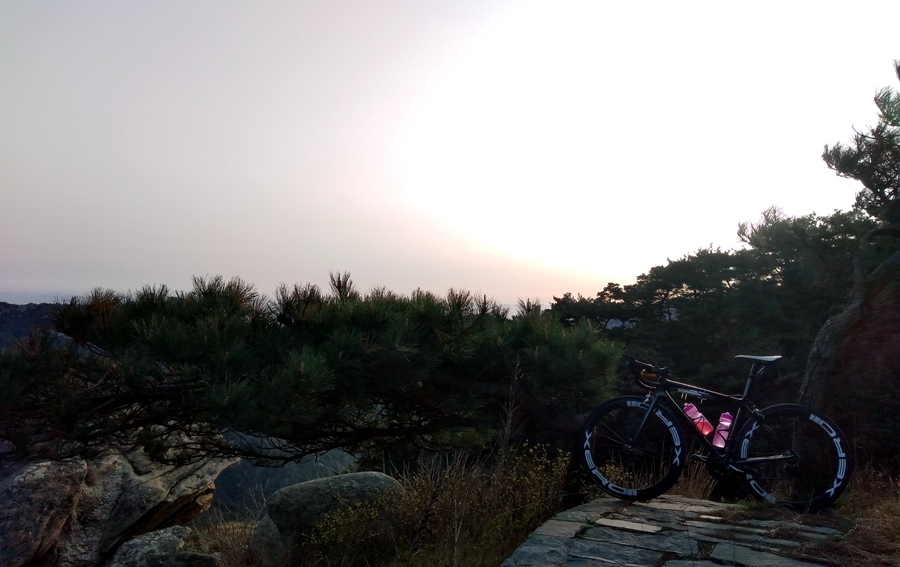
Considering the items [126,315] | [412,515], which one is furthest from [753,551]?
[126,315]

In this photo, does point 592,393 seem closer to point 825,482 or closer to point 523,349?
point 523,349

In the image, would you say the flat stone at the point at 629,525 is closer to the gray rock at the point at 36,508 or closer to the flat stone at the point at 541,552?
the flat stone at the point at 541,552

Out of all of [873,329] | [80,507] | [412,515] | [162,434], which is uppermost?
[873,329]

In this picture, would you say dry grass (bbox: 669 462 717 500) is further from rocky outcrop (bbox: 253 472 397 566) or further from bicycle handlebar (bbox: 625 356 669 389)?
rocky outcrop (bbox: 253 472 397 566)

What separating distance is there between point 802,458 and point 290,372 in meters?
4.27

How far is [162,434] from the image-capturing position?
540cm

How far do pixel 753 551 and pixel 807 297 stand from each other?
9413mm

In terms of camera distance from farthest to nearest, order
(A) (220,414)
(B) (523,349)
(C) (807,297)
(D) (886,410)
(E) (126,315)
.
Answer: (C) (807,297)
(D) (886,410)
(B) (523,349)
(E) (126,315)
(A) (220,414)

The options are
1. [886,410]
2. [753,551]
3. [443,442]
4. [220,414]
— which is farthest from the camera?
[886,410]

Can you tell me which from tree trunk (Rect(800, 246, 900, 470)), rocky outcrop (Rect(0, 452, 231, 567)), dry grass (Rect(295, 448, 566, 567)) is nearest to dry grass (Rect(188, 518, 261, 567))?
rocky outcrop (Rect(0, 452, 231, 567))

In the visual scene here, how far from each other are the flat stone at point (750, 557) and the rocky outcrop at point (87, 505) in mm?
7141

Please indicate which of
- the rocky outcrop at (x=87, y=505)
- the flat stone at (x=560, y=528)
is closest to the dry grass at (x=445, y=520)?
the flat stone at (x=560, y=528)

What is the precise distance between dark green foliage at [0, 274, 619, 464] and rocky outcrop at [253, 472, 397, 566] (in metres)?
0.45

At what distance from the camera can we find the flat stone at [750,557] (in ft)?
11.4
